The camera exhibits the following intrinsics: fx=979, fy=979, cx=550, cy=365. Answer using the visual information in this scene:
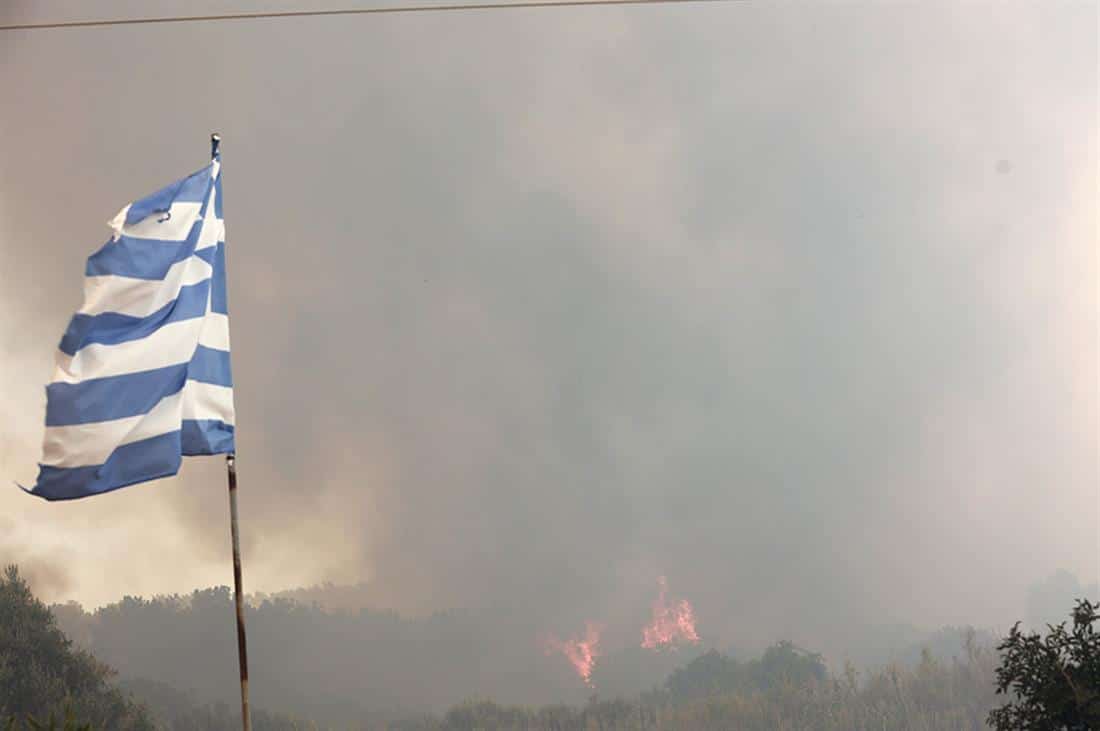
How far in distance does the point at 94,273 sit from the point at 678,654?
6212 mm

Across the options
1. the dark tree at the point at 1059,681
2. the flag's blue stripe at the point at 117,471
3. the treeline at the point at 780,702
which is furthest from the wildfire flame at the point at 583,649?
the flag's blue stripe at the point at 117,471

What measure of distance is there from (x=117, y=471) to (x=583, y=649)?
18.4 ft

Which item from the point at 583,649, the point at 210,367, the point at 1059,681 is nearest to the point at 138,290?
the point at 210,367

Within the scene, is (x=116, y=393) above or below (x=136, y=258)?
below

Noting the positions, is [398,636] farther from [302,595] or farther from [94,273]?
[94,273]

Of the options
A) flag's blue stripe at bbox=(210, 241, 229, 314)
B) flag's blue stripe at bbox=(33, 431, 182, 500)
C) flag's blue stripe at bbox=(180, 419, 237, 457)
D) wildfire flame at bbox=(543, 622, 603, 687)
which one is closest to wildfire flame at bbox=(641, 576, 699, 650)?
wildfire flame at bbox=(543, 622, 603, 687)

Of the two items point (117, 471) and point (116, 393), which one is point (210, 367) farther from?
point (117, 471)

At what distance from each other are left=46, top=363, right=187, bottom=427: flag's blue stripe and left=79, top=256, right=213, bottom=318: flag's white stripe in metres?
0.26

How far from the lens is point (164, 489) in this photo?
909 centimetres

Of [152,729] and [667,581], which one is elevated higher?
[667,581]

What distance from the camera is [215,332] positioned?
13.2 feet

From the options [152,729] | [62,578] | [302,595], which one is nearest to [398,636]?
[302,595]

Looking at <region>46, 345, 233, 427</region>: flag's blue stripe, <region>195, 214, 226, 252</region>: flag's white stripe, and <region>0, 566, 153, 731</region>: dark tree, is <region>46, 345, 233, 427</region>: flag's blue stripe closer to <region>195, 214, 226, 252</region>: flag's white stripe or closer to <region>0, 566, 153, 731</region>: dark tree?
<region>195, 214, 226, 252</region>: flag's white stripe

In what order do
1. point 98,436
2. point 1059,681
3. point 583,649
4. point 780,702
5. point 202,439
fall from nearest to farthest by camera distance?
point 98,436 < point 202,439 < point 1059,681 < point 780,702 < point 583,649
